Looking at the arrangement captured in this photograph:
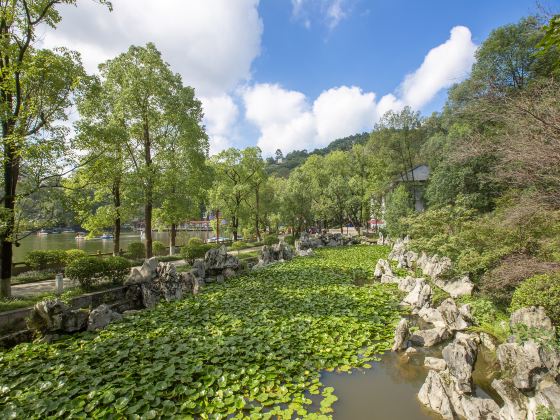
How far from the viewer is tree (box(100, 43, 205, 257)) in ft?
53.1

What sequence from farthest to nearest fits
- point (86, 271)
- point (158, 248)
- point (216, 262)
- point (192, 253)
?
point (158, 248)
point (192, 253)
point (216, 262)
point (86, 271)

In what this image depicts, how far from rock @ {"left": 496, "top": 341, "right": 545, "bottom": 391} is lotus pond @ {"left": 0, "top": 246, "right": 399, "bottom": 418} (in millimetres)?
2550

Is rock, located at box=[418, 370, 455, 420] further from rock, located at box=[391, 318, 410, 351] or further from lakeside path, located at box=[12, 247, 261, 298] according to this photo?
lakeside path, located at box=[12, 247, 261, 298]

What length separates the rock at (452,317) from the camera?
836cm

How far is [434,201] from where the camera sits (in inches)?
1037

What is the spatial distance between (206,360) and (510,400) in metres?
5.54

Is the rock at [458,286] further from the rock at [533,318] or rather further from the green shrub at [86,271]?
the green shrub at [86,271]

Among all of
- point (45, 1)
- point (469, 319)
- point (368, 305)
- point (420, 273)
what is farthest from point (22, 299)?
point (420, 273)

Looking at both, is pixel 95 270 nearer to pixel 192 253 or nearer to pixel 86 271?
pixel 86 271

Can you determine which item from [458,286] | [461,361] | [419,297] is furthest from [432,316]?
[461,361]

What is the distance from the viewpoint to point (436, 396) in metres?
5.33

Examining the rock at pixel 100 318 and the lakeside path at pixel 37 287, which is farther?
the lakeside path at pixel 37 287

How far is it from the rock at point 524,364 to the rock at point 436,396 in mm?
1222

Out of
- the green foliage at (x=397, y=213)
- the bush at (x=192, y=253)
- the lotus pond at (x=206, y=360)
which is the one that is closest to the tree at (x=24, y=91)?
the lotus pond at (x=206, y=360)
